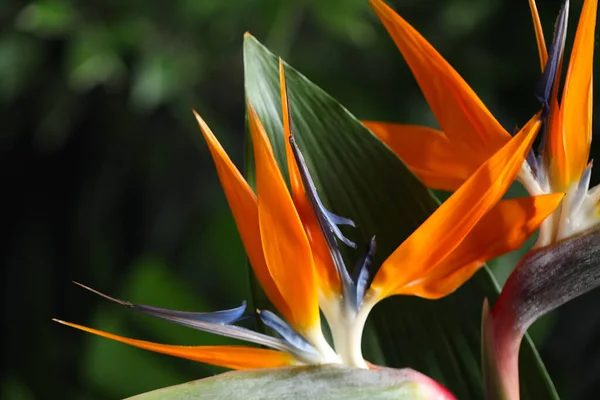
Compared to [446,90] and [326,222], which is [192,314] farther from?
[446,90]

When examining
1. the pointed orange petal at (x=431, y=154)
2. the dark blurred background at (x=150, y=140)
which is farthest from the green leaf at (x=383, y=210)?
the dark blurred background at (x=150, y=140)

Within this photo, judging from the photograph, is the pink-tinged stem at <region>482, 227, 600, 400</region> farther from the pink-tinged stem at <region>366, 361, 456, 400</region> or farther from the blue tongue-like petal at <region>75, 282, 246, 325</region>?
the blue tongue-like petal at <region>75, 282, 246, 325</region>

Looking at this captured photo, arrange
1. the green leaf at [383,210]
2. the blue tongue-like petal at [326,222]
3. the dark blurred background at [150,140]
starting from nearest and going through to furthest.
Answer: the blue tongue-like petal at [326,222]
the green leaf at [383,210]
the dark blurred background at [150,140]

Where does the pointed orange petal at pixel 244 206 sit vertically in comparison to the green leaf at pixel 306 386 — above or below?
above

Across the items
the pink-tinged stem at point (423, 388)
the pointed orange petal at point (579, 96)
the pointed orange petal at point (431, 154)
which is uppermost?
the pointed orange petal at point (579, 96)

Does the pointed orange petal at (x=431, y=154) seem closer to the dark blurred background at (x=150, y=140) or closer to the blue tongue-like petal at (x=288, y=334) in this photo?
Answer: the blue tongue-like petal at (x=288, y=334)

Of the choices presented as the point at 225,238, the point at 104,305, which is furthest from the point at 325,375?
the point at 104,305

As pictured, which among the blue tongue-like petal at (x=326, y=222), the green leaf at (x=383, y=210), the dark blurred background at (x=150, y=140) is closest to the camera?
the blue tongue-like petal at (x=326, y=222)
